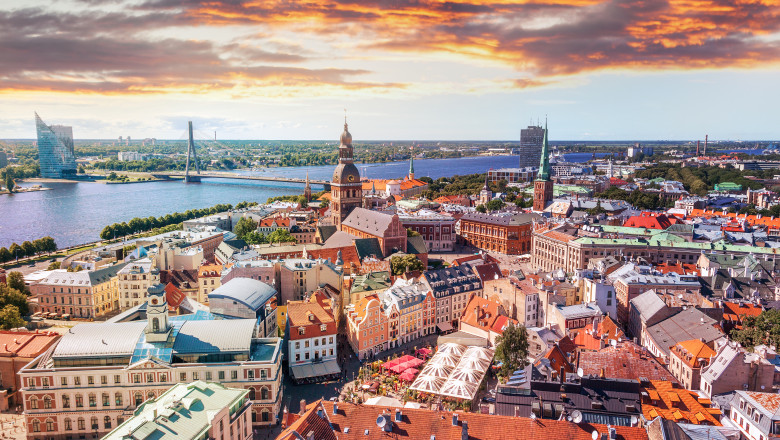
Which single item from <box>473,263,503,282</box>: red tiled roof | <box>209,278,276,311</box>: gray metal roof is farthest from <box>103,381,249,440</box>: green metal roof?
<box>473,263,503,282</box>: red tiled roof

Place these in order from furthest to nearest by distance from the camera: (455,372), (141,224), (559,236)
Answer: (141,224), (559,236), (455,372)

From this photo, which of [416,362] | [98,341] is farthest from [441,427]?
[98,341]

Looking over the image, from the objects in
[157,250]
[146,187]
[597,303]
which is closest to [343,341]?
[597,303]

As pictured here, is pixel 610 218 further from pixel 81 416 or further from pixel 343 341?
pixel 81 416

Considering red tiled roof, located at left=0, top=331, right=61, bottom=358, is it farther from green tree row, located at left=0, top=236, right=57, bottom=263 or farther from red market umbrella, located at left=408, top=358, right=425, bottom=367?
green tree row, located at left=0, top=236, right=57, bottom=263

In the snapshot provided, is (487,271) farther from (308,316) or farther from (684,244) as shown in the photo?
(684,244)

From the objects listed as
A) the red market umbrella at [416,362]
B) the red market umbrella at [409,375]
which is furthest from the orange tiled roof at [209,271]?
the red market umbrella at [409,375]

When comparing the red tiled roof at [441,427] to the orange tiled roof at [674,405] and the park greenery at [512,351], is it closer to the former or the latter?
the orange tiled roof at [674,405]
